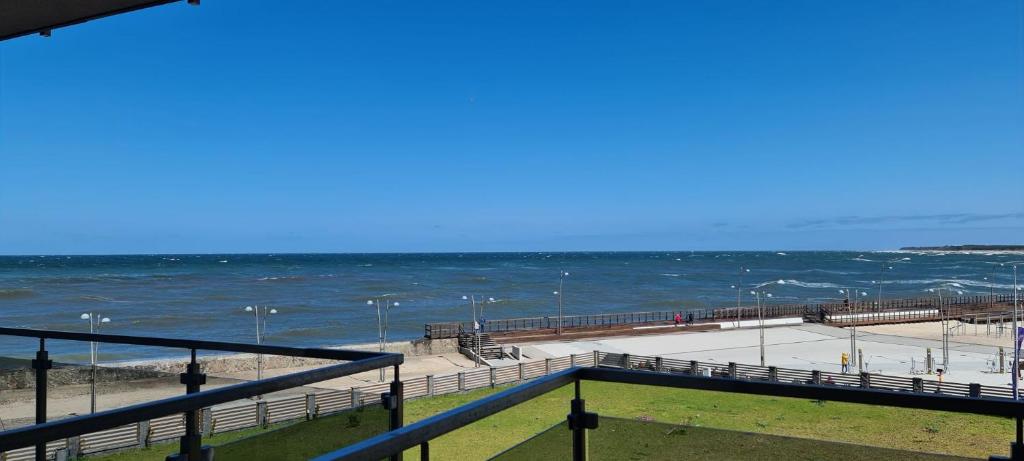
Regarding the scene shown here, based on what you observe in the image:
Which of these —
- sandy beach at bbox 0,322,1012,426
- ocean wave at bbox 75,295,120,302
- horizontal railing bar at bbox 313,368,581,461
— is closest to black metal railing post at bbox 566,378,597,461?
horizontal railing bar at bbox 313,368,581,461

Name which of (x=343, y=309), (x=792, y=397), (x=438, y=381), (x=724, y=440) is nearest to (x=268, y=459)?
(x=724, y=440)

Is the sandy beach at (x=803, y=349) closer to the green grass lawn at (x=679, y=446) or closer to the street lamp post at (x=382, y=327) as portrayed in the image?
the street lamp post at (x=382, y=327)

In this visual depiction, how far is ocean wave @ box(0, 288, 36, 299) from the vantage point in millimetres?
65500

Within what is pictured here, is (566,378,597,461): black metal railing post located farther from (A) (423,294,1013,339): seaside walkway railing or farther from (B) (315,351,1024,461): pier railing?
(A) (423,294,1013,339): seaside walkway railing

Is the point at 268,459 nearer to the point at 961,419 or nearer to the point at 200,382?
the point at 200,382

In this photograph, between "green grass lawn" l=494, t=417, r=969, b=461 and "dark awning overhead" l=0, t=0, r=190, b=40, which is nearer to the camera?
"green grass lawn" l=494, t=417, r=969, b=461

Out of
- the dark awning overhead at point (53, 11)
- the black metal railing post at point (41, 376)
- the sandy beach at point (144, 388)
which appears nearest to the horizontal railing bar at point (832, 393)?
the sandy beach at point (144, 388)

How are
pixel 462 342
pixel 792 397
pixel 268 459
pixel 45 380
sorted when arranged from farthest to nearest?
pixel 462 342
pixel 45 380
pixel 268 459
pixel 792 397

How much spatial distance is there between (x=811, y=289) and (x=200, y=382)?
97319 mm

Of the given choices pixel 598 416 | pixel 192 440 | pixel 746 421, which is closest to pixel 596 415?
pixel 598 416

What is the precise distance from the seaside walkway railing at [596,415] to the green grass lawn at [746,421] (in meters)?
0.04

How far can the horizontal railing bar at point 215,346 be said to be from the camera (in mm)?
3332

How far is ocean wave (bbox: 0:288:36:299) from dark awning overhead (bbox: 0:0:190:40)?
74998 millimetres

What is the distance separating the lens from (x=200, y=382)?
3348mm
